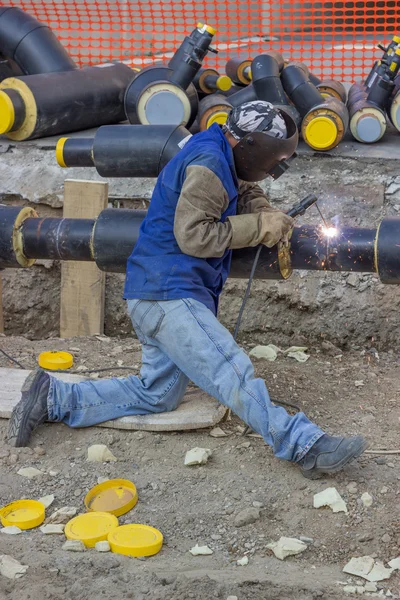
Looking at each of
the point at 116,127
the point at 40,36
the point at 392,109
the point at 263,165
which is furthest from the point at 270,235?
the point at 40,36

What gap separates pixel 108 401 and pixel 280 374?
116cm

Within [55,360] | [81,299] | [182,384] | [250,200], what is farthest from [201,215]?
[81,299]

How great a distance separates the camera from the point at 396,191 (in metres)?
5.65

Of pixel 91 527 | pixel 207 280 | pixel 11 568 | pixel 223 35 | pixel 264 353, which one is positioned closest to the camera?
pixel 11 568

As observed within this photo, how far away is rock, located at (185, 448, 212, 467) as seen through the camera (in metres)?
3.63

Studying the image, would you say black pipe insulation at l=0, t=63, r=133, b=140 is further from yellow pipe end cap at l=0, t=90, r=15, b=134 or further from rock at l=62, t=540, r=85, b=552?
rock at l=62, t=540, r=85, b=552

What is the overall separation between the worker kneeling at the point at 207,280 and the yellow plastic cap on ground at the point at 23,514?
45 centimetres

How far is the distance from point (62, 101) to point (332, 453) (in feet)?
12.2

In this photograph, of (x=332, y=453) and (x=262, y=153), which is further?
(x=262, y=153)

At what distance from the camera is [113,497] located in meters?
3.41

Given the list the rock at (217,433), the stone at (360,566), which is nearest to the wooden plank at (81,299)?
the rock at (217,433)

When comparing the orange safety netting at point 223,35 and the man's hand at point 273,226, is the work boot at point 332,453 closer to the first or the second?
the man's hand at point 273,226

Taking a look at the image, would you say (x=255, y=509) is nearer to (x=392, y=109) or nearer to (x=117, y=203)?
(x=117, y=203)

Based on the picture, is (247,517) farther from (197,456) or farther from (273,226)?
(273,226)
